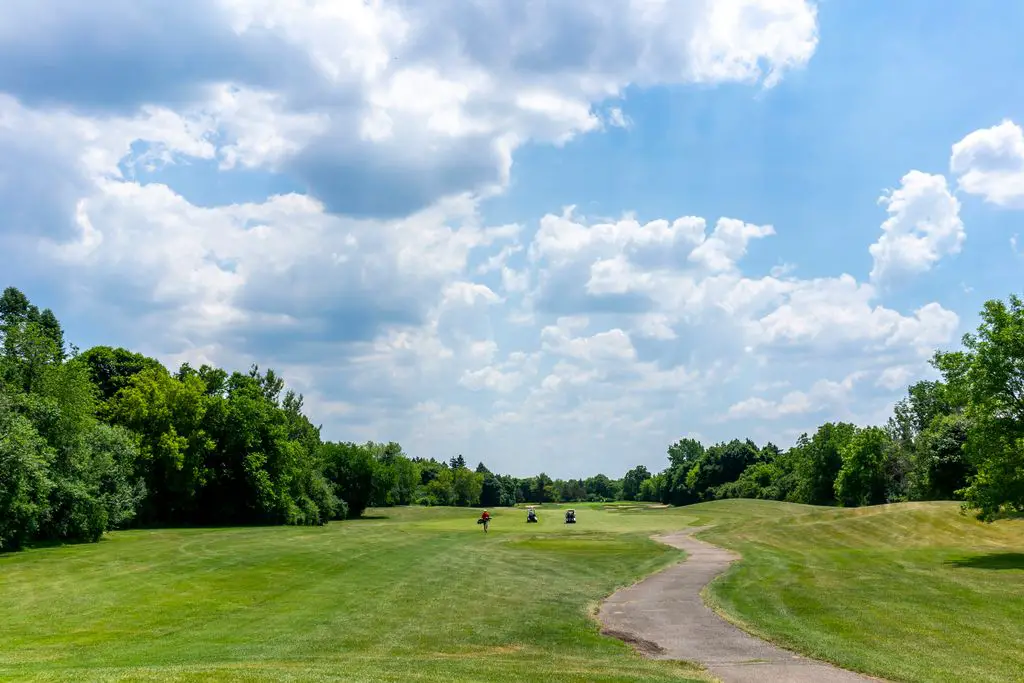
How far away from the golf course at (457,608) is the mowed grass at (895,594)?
11 centimetres

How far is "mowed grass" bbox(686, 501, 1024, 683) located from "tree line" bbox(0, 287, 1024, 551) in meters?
4.55

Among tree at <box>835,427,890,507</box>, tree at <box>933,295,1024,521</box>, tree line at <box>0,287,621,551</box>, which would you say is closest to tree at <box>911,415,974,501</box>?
tree at <box>835,427,890,507</box>

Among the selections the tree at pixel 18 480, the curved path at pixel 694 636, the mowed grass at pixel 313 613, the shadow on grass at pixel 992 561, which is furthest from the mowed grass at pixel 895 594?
the tree at pixel 18 480

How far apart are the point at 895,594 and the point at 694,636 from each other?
9926mm

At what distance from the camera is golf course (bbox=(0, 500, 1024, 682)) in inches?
608

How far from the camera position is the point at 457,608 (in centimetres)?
2391

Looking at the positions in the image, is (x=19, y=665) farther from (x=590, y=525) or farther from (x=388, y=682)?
(x=590, y=525)

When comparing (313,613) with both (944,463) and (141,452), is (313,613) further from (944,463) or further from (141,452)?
(944,463)

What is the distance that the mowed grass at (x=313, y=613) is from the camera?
1498 centimetres

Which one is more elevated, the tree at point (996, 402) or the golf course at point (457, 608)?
the tree at point (996, 402)

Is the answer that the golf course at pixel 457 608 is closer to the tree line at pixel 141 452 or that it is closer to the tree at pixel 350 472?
the tree line at pixel 141 452

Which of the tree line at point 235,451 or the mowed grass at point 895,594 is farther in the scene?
the tree line at point 235,451

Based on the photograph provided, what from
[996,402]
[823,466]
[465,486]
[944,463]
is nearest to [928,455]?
[944,463]

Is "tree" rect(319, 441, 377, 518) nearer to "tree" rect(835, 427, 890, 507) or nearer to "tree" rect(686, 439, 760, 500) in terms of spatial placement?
"tree" rect(835, 427, 890, 507)
